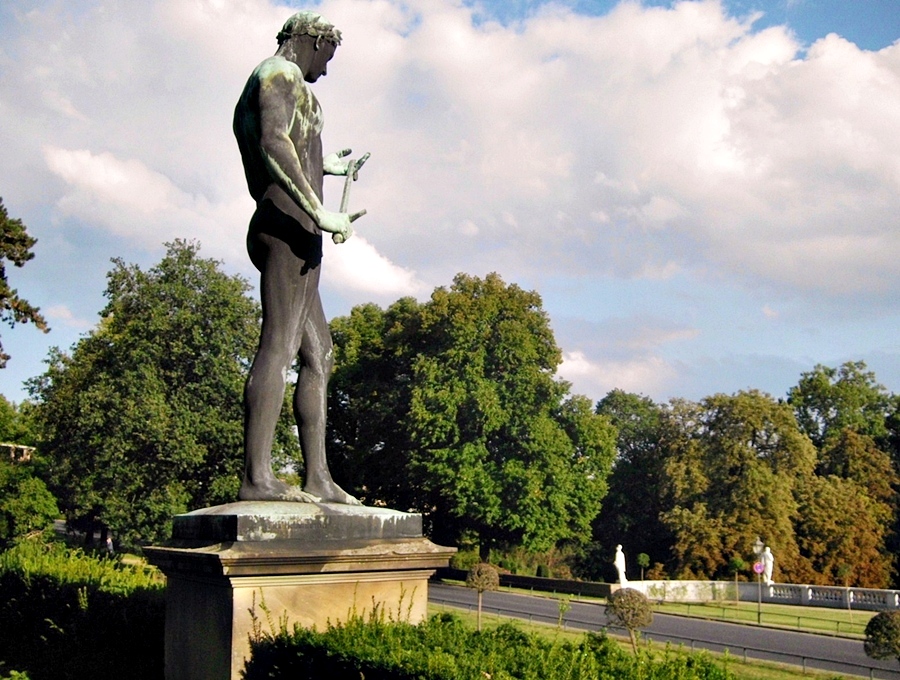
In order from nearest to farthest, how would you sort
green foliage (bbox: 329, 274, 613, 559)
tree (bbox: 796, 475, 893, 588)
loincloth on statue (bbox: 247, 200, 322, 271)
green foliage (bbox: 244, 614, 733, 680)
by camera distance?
green foliage (bbox: 244, 614, 733, 680) < loincloth on statue (bbox: 247, 200, 322, 271) < green foliage (bbox: 329, 274, 613, 559) < tree (bbox: 796, 475, 893, 588)

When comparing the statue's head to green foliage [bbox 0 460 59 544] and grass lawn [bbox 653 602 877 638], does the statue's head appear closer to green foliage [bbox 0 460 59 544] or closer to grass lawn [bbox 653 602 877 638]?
grass lawn [bbox 653 602 877 638]

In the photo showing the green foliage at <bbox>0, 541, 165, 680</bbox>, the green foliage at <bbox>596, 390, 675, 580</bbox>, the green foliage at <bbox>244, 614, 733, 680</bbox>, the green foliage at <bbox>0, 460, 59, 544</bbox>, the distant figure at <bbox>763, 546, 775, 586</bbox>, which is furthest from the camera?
the green foliage at <bbox>596, 390, 675, 580</bbox>

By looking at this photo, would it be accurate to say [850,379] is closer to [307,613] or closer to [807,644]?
[807,644]

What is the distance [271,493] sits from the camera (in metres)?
5.68

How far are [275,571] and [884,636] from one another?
12.9m

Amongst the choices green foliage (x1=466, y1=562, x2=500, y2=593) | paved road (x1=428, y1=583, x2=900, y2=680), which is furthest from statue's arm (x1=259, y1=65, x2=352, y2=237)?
green foliage (x1=466, y1=562, x2=500, y2=593)

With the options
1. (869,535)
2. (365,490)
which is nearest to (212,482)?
(365,490)

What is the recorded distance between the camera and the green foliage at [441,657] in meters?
4.06

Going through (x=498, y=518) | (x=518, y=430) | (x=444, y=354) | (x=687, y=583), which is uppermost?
(x=444, y=354)

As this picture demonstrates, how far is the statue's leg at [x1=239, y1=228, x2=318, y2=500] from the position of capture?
19.0 feet

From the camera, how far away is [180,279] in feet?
107

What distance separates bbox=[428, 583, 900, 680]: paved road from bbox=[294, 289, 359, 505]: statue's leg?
46.7ft

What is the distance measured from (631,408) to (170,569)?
66.0 m

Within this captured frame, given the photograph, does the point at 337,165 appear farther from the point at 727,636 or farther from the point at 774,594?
the point at 774,594
